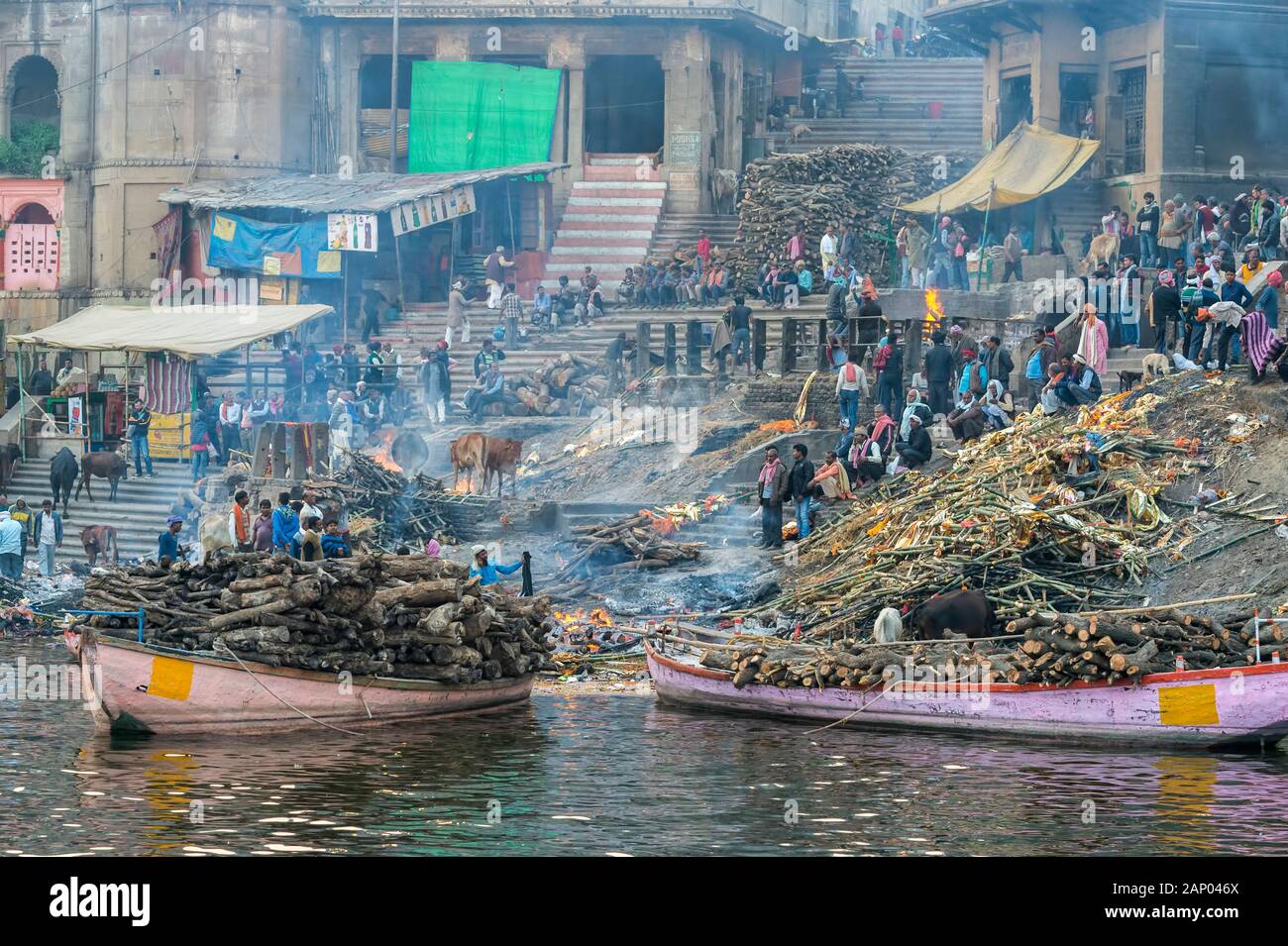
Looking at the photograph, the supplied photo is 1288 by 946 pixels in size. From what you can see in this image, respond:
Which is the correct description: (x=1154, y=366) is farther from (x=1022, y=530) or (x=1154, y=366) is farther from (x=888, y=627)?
(x=888, y=627)

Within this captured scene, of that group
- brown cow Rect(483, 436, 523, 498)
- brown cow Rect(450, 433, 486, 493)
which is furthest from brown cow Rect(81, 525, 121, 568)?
brown cow Rect(483, 436, 523, 498)

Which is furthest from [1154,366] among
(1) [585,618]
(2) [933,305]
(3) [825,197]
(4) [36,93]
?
(4) [36,93]

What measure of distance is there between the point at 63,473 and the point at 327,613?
15117 millimetres

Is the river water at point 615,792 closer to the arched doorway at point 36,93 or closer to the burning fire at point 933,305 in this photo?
the burning fire at point 933,305

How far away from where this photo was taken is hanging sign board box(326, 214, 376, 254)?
40.5 m

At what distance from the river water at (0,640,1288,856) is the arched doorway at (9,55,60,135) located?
30695 mm

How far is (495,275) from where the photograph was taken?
41.4 metres

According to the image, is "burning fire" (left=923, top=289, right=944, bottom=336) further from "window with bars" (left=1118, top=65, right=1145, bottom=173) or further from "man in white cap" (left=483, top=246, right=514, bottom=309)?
"man in white cap" (left=483, top=246, right=514, bottom=309)

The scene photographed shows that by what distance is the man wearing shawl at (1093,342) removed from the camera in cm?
2703

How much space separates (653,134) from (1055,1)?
1144cm
